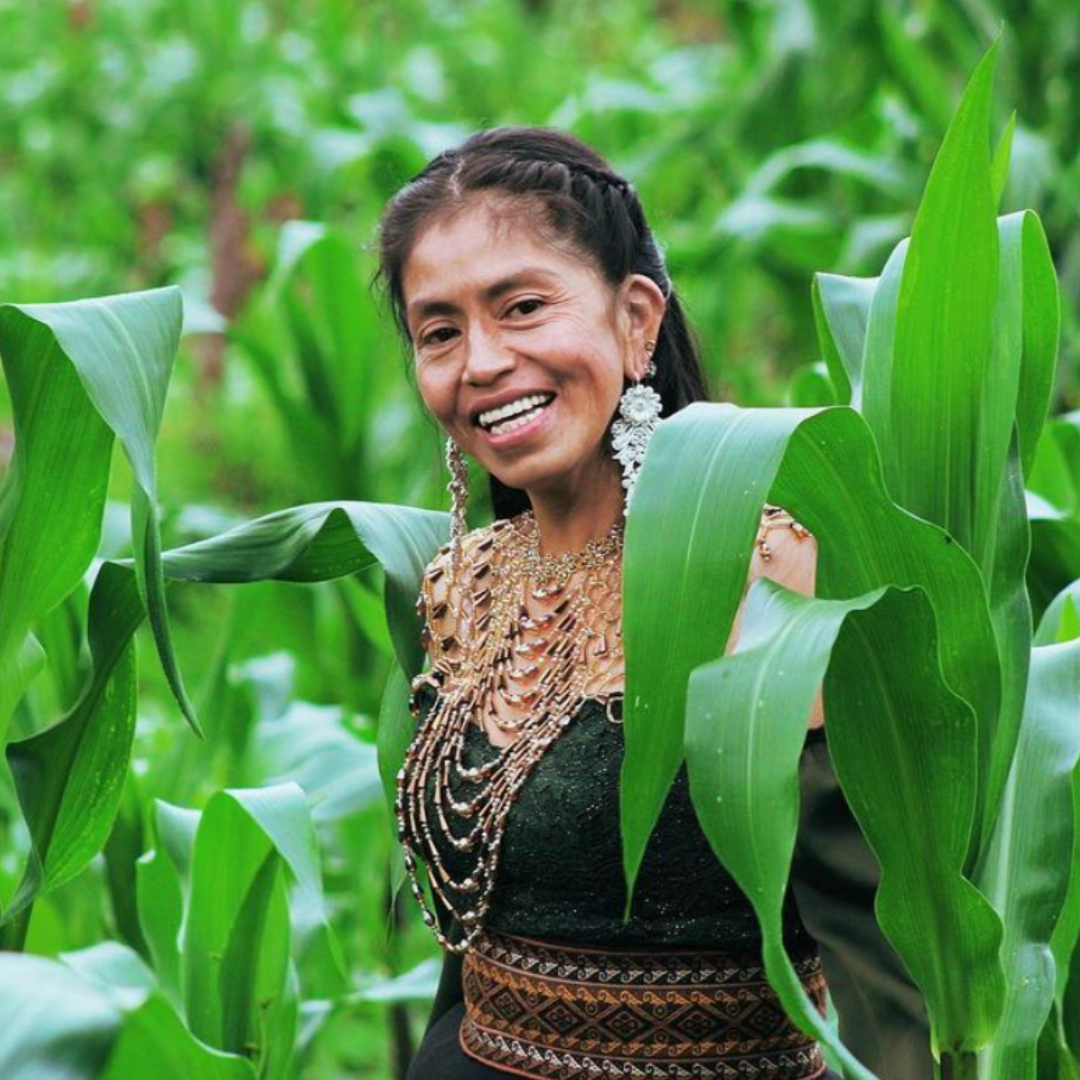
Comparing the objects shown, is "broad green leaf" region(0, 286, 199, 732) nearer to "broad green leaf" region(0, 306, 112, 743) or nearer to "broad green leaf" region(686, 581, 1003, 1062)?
"broad green leaf" region(0, 306, 112, 743)

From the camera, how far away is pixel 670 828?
1386 mm

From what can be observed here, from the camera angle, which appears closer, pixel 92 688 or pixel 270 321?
pixel 92 688

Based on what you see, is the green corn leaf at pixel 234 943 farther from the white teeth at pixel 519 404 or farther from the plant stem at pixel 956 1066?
the plant stem at pixel 956 1066

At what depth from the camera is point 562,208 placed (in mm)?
1490

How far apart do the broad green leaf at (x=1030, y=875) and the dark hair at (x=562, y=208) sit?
0.37m

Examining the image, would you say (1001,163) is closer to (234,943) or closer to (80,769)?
(80,769)

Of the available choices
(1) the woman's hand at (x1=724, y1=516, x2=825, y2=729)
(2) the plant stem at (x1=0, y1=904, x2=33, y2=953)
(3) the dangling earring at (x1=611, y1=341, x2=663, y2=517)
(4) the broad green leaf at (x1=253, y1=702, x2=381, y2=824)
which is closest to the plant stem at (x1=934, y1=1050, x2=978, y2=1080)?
(1) the woman's hand at (x1=724, y1=516, x2=825, y2=729)

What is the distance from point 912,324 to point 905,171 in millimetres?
2325

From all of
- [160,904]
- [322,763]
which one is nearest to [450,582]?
[160,904]

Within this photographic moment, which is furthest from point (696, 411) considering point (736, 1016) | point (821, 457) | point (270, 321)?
point (270, 321)

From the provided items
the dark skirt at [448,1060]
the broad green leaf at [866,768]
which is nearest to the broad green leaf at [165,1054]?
the dark skirt at [448,1060]

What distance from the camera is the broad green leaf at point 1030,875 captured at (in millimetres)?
1354

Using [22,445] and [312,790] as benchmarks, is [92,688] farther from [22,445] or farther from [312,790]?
[312,790]

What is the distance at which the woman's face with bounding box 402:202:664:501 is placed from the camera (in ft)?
4.68
